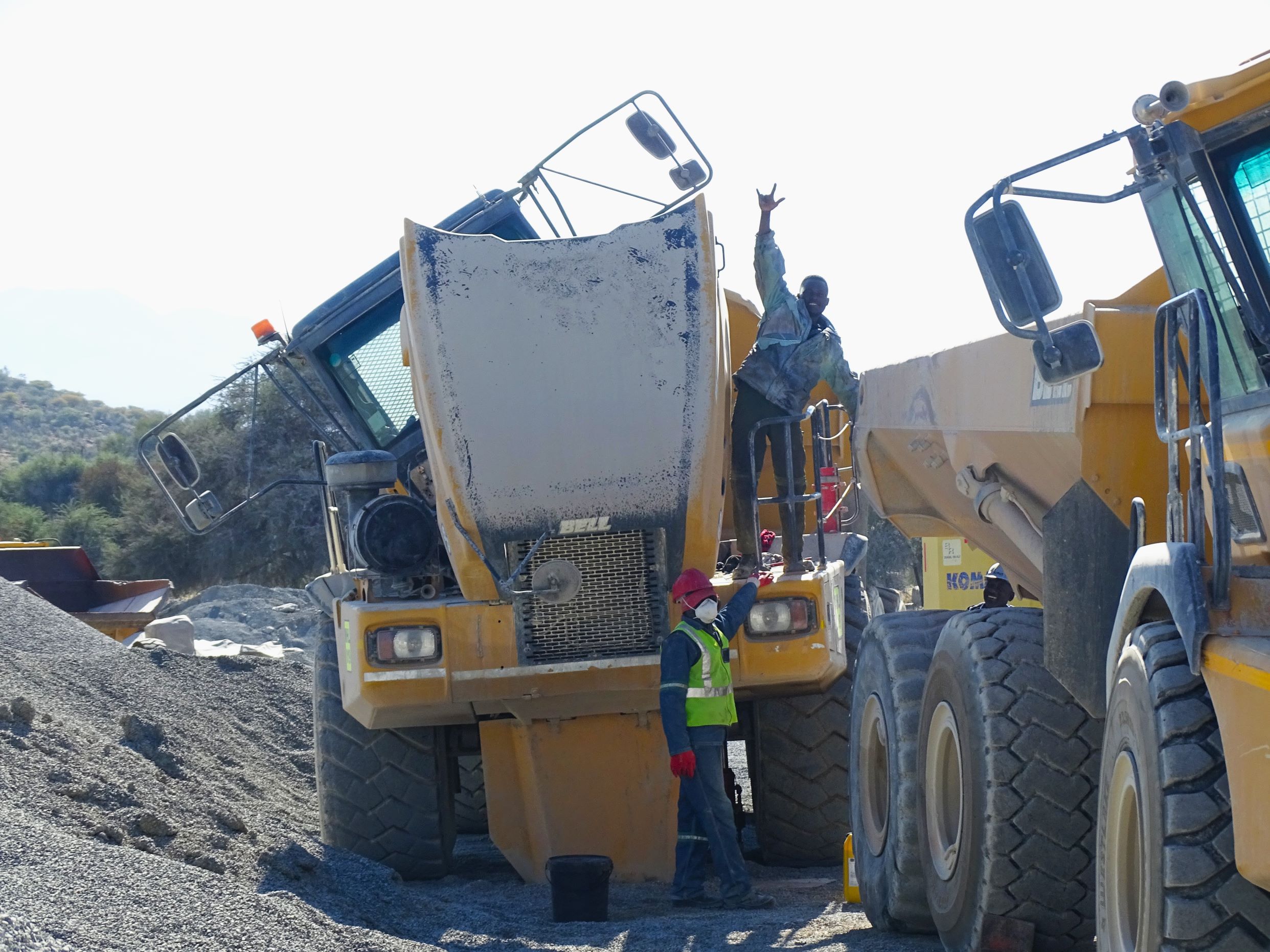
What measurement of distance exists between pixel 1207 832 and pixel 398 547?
14.4ft

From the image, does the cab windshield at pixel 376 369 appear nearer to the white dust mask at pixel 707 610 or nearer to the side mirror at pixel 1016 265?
the white dust mask at pixel 707 610

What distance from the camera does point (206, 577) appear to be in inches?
1222

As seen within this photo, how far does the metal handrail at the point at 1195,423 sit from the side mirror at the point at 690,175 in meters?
4.21

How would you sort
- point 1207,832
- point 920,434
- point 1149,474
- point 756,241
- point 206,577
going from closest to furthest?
point 1207,832
point 1149,474
point 920,434
point 756,241
point 206,577

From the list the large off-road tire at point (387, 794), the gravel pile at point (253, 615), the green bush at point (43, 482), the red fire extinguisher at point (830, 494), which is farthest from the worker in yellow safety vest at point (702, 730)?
the green bush at point (43, 482)

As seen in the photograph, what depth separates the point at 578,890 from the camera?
6480 mm

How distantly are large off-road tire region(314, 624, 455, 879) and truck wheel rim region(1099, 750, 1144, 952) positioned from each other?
14.2 ft

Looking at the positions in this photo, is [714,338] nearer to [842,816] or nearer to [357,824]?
[842,816]

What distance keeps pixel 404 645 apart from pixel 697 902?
5.45 ft

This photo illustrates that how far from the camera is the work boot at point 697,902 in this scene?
674cm

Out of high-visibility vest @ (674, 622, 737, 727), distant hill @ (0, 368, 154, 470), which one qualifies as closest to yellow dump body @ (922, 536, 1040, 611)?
high-visibility vest @ (674, 622, 737, 727)

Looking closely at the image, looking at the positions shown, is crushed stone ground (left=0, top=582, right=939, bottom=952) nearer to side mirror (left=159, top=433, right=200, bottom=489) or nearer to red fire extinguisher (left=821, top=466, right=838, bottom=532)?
side mirror (left=159, top=433, right=200, bottom=489)

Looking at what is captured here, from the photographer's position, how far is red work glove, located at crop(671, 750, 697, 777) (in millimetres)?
6629

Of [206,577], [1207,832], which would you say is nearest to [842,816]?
[1207,832]
